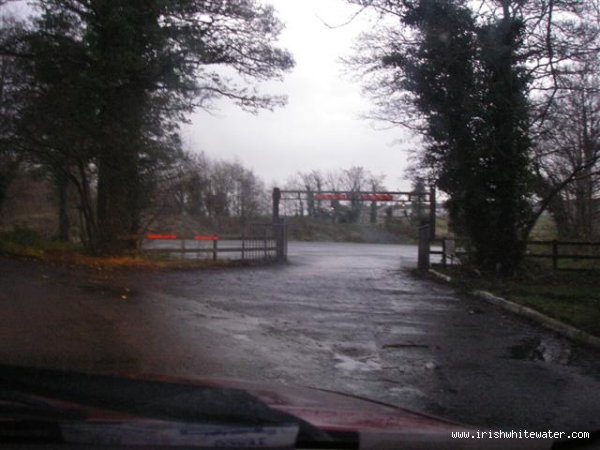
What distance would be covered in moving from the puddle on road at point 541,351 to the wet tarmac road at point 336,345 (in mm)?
15

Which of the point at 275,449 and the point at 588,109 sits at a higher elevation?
the point at 588,109

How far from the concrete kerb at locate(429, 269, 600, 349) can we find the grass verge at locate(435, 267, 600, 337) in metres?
0.14

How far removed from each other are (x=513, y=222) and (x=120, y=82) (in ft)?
39.8

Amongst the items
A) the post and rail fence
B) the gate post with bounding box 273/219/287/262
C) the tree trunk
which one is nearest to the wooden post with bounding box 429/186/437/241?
the post and rail fence

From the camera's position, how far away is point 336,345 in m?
8.45

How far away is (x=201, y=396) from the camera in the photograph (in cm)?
411

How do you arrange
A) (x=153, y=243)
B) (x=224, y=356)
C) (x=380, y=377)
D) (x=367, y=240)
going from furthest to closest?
(x=367, y=240), (x=153, y=243), (x=224, y=356), (x=380, y=377)

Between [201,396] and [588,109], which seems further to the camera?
[588,109]

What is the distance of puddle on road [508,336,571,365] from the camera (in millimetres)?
7922

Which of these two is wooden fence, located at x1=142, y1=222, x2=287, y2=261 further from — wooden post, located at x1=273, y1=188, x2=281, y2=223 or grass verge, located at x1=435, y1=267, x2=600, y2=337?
grass verge, located at x1=435, y1=267, x2=600, y2=337

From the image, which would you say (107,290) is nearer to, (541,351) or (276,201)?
(541,351)

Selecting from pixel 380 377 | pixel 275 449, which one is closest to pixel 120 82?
pixel 380 377

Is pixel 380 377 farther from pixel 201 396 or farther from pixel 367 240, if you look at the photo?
pixel 367 240

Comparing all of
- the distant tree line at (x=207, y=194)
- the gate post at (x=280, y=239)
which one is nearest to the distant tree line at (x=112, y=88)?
the distant tree line at (x=207, y=194)
